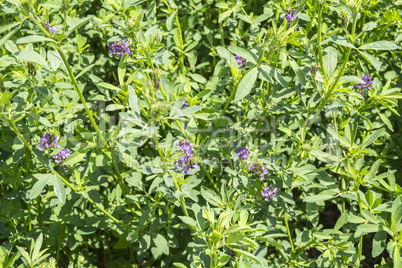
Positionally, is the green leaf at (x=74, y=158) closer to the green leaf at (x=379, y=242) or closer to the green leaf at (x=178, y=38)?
the green leaf at (x=178, y=38)

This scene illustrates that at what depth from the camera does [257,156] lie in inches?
106

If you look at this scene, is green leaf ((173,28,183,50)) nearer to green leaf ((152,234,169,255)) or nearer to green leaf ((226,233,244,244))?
green leaf ((152,234,169,255))

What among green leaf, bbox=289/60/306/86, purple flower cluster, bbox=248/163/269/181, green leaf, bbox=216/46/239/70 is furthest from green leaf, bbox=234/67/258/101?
purple flower cluster, bbox=248/163/269/181

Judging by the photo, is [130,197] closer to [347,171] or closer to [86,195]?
[86,195]

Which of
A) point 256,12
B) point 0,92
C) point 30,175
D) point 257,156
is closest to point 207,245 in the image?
point 257,156

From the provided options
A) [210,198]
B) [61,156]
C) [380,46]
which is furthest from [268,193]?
[61,156]

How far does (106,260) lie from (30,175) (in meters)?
1.17

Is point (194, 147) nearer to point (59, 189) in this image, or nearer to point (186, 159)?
point (186, 159)

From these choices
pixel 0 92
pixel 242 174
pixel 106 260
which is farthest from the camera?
pixel 106 260

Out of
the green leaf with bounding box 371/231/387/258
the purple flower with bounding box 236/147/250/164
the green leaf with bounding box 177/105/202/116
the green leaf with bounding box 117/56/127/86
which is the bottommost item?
the green leaf with bounding box 371/231/387/258

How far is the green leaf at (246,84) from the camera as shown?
2.14m

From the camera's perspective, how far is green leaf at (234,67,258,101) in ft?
7.03

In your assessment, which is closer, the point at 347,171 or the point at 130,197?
the point at 347,171

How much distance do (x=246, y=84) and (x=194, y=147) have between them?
66cm
